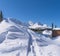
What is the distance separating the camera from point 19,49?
5.17 meters

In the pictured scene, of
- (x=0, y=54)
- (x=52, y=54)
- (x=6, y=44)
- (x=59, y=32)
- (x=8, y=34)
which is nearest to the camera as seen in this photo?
(x=0, y=54)

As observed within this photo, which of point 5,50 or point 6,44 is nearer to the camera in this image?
point 5,50

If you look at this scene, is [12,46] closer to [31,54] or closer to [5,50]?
[5,50]

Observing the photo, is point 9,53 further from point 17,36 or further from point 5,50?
point 17,36

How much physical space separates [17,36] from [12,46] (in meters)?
1.42

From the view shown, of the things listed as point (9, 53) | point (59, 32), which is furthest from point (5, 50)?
point (59, 32)

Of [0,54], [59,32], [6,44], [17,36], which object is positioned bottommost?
[0,54]

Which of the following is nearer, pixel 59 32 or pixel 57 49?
pixel 57 49

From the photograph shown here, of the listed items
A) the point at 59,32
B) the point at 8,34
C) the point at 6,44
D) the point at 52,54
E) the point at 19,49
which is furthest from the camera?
the point at 59,32

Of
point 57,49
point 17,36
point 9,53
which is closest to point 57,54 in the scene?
point 57,49

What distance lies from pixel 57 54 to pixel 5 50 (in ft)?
6.75

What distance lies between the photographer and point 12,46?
5.39 metres

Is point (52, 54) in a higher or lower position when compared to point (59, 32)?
lower

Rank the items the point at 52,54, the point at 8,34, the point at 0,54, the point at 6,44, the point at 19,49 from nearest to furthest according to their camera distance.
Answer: the point at 0,54, the point at 52,54, the point at 19,49, the point at 6,44, the point at 8,34
